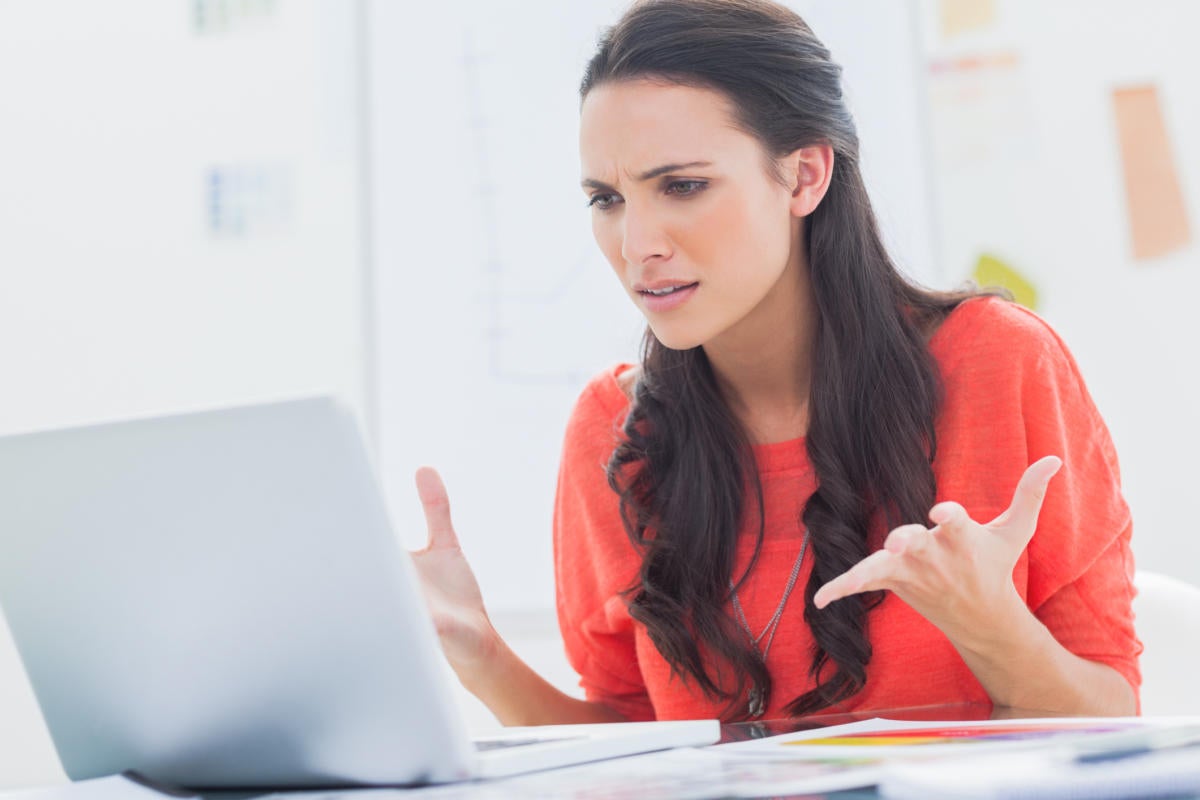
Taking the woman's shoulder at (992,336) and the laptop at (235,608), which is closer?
the laptop at (235,608)

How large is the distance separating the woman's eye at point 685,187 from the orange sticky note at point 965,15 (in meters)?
1.21

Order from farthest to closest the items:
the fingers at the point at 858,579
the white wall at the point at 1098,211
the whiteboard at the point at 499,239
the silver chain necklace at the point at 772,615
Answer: the whiteboard at the point at 499,239, the white wall at the point at 1098,211, the silver chain necklace at the point at 772,615, the fingers at the point at 858,579

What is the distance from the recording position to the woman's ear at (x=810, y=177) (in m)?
1.41

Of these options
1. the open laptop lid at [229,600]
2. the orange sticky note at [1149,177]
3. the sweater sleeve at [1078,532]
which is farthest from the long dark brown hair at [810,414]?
the orange sticky note at [1149,177]

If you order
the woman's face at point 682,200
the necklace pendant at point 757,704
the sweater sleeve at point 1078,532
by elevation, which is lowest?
the necklace pendant at point 757,704

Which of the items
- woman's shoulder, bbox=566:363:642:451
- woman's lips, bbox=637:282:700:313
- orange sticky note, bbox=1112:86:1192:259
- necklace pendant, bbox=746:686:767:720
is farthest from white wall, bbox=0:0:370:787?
orange sticky note, bbox=1112:86:1192:259

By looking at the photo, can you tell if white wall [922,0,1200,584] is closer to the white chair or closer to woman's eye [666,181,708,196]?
the white chair

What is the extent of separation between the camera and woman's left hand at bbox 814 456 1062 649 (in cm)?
85

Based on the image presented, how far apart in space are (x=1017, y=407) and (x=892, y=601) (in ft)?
0.81

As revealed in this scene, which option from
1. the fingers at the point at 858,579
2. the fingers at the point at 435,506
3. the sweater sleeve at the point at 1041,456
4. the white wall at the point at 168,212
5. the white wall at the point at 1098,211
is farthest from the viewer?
the white wall at the point at 168,212

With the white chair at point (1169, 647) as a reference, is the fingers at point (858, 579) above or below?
above

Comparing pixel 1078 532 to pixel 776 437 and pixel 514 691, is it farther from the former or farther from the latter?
pixel 514 691

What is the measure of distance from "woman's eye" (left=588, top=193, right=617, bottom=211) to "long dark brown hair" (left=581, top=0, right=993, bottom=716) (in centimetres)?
13

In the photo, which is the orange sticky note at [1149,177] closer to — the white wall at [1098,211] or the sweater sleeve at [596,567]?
the white wall at [1098,211]
